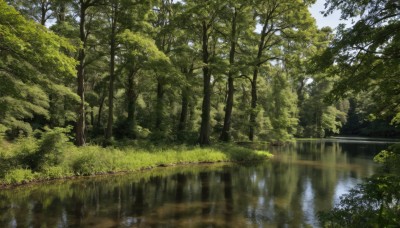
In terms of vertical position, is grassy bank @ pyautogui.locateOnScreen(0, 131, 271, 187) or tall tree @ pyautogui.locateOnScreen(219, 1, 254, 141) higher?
tall tree @ pyautogui.locateOnScreen(219, 1, 254, 141)

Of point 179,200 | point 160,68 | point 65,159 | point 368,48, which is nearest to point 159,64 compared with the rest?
point 160,68

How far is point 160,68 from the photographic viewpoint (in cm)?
2408

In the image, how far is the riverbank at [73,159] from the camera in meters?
14.5

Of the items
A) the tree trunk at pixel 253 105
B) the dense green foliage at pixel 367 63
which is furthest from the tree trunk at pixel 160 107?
the dense green foliage at pixel 367 63

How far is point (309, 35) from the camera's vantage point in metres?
30.4

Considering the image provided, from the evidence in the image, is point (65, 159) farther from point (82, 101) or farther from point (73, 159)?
point (82, 101)

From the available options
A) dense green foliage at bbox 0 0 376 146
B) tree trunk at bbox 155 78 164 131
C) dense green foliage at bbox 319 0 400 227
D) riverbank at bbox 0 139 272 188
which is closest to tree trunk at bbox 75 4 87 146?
dense green foliage at bbox 0 0 376 146

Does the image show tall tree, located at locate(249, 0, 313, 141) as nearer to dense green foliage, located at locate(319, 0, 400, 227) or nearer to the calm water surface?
the calm water surface

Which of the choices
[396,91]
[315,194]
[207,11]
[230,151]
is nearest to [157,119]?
[230,151]

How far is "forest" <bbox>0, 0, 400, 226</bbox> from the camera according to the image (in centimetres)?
1059

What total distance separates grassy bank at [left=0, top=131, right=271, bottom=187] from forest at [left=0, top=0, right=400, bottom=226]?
64 mm

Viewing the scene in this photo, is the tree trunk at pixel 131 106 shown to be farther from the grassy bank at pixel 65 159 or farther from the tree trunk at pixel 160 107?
the grassy bank at pixel 65 159

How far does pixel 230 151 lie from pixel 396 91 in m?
15.9

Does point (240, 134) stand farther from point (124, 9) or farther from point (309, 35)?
point (124, 9)
